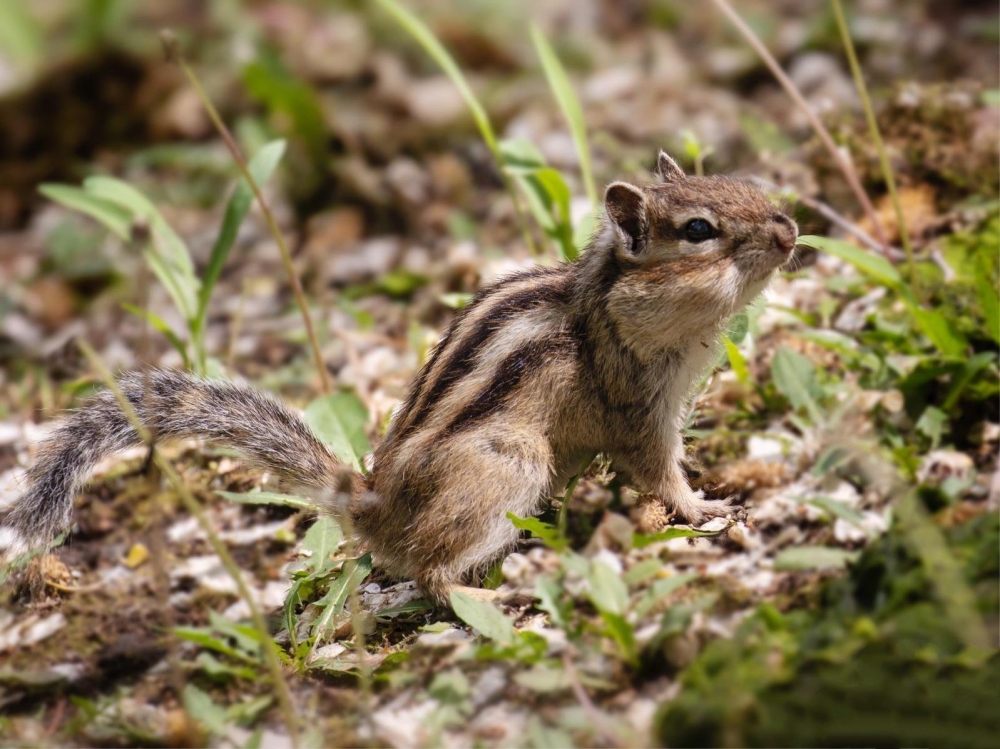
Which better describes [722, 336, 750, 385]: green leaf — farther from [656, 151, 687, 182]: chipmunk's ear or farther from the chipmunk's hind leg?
the chipmunk's hind leg

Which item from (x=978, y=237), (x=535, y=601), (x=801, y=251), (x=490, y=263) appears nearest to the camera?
(x=535, y=601)

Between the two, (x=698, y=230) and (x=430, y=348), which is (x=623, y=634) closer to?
(x=698, y=230)

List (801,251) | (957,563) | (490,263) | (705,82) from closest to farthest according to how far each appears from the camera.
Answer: (957,563) < (801,251) < (490,263) < (705,82)

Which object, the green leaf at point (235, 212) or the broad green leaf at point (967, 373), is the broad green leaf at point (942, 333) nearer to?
the broad green leaf at point (967, 373)

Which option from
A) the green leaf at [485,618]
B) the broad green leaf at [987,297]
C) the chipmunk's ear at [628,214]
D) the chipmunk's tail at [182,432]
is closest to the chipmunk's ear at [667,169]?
the chipmunk's ear at [628,214]

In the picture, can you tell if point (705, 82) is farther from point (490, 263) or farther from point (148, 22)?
point (148, 22)

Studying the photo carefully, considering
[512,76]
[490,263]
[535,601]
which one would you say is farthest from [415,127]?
[535,601]

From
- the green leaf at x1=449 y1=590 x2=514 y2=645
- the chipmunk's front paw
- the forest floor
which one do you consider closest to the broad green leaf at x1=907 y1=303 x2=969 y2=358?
the forest floor
